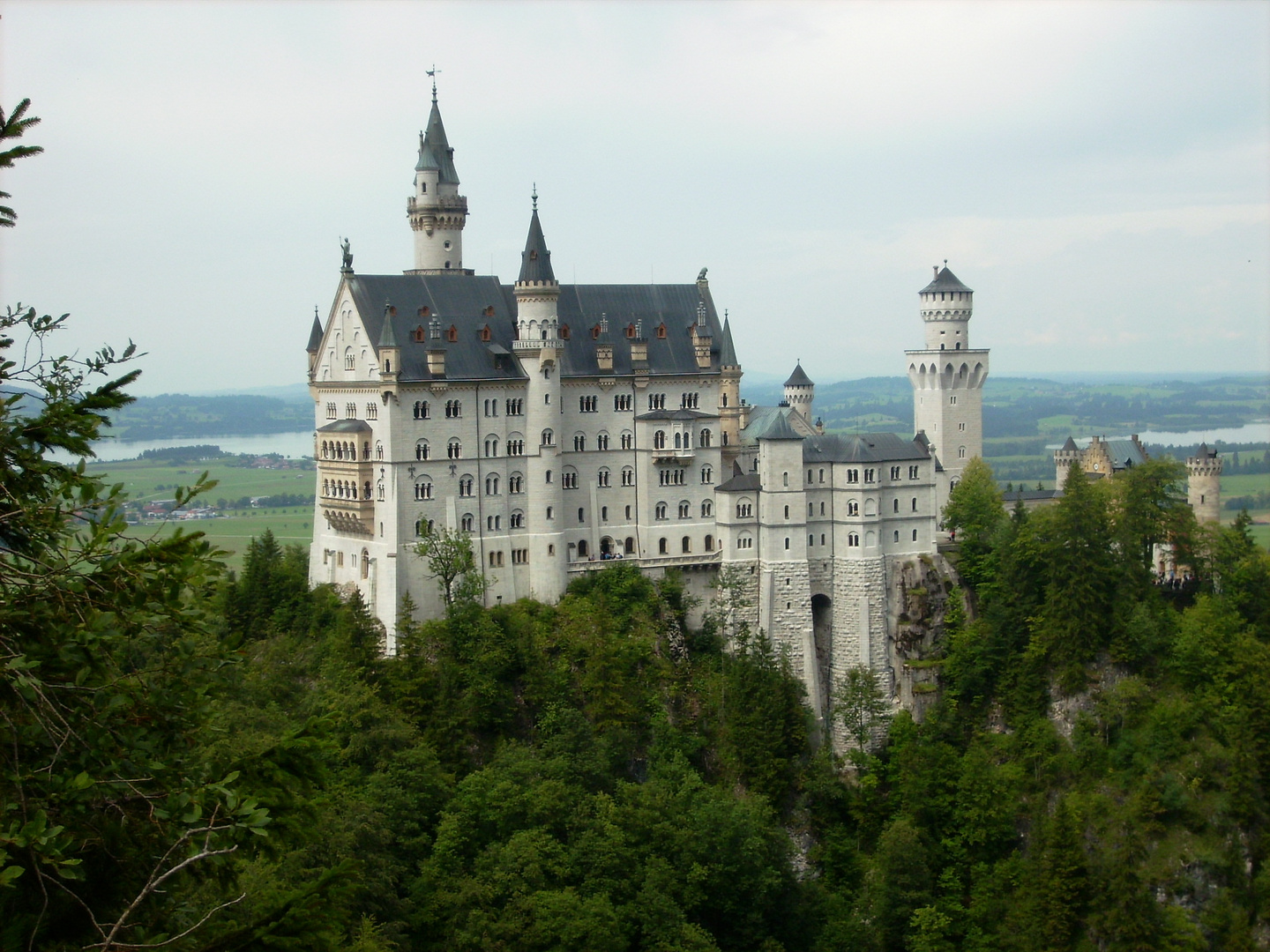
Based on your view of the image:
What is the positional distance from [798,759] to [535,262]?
29.8 meters

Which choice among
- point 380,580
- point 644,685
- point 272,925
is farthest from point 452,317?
point 272,925

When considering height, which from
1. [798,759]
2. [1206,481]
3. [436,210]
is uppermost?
[436,210]

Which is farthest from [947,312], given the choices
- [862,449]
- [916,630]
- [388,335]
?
[388,335]

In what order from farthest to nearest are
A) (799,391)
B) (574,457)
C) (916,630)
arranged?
(799,391)
(916,630)
(574,457)

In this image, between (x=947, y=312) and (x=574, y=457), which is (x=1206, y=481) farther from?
(x=574, y=457)

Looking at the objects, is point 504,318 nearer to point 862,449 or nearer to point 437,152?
point 437,152

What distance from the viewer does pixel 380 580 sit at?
74.4m

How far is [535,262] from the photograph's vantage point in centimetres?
7738

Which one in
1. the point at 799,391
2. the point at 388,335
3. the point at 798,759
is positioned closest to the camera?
the point at 388,335

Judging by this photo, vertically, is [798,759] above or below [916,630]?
below

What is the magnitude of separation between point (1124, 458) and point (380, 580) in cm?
5107

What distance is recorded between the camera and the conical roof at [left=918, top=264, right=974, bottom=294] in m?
91.8

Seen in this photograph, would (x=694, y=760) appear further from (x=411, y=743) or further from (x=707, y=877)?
(x=411, y=743)

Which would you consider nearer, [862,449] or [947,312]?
[862,449]
